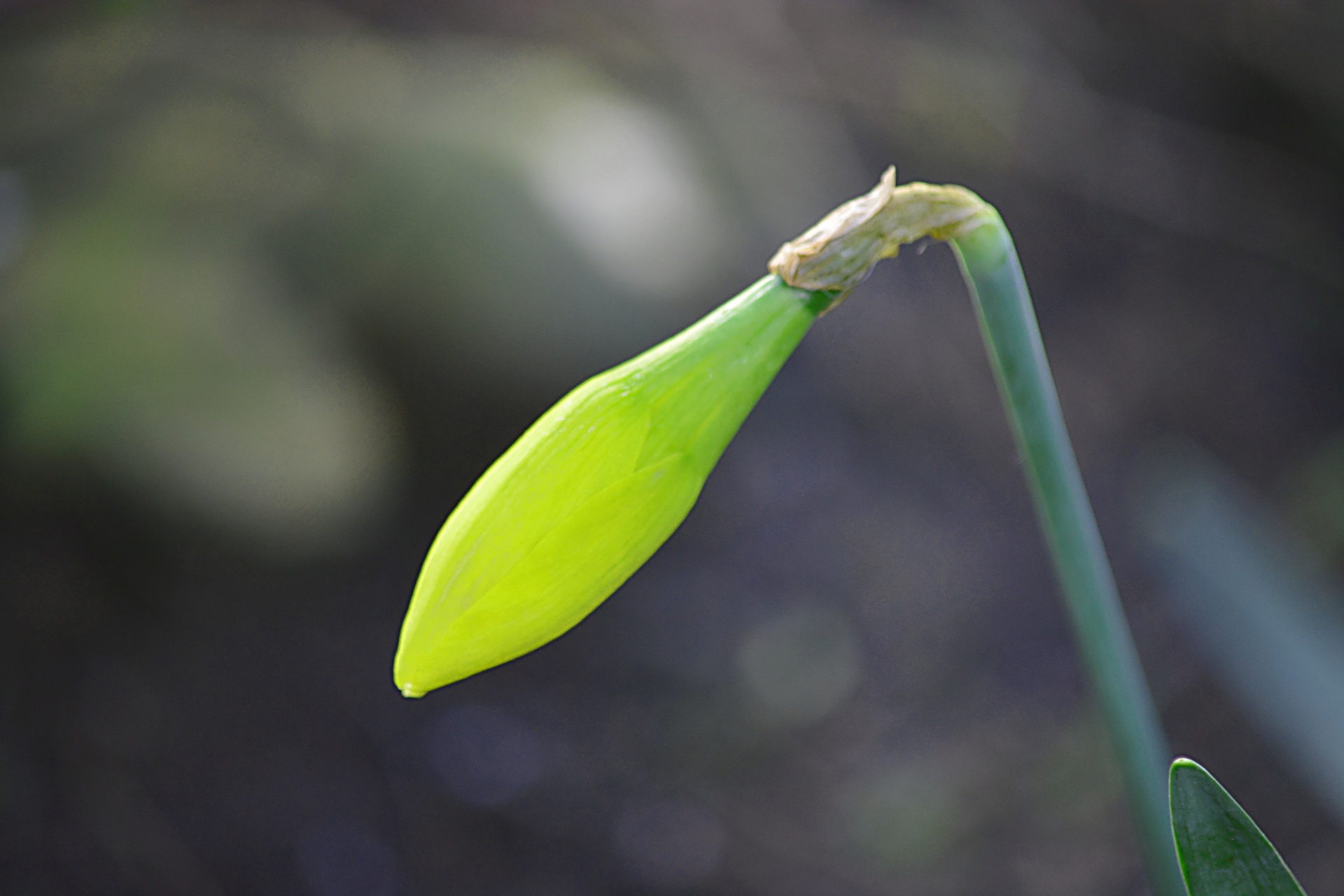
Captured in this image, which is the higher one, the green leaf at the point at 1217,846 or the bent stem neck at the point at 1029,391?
the bent stem neck at the point at 1029,391

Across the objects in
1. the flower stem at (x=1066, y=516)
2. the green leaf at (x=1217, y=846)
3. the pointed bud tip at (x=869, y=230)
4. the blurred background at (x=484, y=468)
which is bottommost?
the green leaf at (x=1217, y=846)

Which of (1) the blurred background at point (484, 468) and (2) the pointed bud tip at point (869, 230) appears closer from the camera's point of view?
(2) the pointed bud tip at point (869, 230)

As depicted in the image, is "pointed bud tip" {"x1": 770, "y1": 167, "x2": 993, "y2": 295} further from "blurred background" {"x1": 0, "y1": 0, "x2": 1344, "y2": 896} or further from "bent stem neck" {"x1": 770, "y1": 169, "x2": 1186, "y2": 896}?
"blurred background" {"x1": 0, "y1": 0, "x2": 1344, "y2": 896}

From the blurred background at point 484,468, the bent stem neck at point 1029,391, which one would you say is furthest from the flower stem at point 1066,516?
the blurred background at point 484,468

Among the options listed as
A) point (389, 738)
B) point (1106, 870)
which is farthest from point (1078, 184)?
point (389, 738)

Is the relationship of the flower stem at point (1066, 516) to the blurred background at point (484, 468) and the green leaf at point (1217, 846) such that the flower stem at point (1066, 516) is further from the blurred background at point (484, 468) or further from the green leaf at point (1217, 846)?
the blurred background at point (484, 468)

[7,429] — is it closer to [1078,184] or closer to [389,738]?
[389,738]

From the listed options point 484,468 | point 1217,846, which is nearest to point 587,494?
point 1217,846
